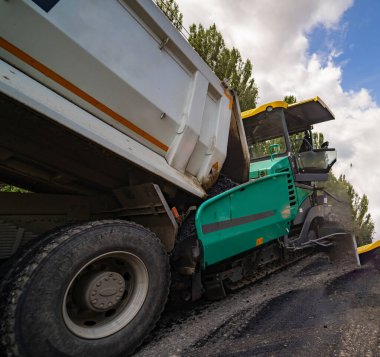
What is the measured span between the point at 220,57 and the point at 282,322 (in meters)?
10.4

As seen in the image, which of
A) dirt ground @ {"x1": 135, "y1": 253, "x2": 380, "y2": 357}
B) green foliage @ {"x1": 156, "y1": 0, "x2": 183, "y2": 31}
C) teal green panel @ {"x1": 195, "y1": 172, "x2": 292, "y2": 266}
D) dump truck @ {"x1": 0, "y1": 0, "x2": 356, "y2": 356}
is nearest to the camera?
dump truck @ {"x1": 0, "y1": 0, "x2": 356, "y2": 356}

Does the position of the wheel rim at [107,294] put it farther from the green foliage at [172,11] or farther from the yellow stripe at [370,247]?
the green foliage at [172,11]

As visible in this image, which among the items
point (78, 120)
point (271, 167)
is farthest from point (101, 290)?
point (271, 167)

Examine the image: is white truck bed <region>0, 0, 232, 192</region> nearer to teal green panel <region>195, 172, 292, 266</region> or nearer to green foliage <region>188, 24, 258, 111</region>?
teal green panel <region>195, 172, 292, 266</region>

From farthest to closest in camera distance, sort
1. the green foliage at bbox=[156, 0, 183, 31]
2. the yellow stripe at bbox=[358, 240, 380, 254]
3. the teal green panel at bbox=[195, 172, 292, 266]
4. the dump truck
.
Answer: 1. the green foliage at bbox=[156, 0, 183, 31]
2. the yellow stripe at bbox=[358, 240, 380, 254]
3. the teal green panel at bbox=[195, 172, 292, 266]
4. the dump truck

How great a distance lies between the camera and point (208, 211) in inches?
91.7

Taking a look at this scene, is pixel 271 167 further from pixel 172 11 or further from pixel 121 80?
pixel 172 11

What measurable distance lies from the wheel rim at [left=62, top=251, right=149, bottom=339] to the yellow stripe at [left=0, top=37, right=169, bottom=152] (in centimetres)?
93

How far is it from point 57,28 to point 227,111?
6.01 ft

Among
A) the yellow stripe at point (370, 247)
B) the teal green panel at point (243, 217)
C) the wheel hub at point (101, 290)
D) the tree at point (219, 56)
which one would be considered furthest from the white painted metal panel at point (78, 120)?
the tree at point (219, 56)

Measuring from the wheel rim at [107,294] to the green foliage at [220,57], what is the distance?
9659 mm

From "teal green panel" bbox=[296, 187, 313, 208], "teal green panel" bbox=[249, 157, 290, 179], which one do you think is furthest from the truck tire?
→ "teal green panel" bbox=[296, 187, 313, 208]

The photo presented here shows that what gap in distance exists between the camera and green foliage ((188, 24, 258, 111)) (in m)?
10.3

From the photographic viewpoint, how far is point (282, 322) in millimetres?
2082
